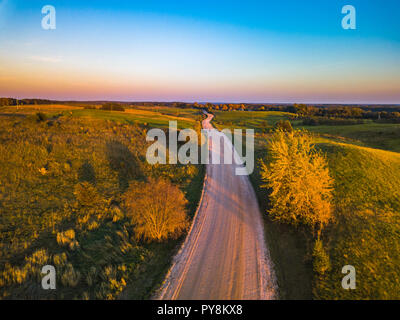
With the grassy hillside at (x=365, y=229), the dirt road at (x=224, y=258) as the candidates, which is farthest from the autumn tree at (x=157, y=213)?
the grassy hillside at (x=365, y=229)

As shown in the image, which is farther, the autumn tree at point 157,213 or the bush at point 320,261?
the autumn tree at point 157,213

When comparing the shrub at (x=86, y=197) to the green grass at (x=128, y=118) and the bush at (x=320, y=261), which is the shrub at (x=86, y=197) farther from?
the green grass at (x=128, y=118)

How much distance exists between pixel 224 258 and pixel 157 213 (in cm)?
510

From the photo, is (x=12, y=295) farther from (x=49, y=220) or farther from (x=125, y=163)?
(x=125, y=163)

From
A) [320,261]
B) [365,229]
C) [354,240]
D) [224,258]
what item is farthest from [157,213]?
[365,229]

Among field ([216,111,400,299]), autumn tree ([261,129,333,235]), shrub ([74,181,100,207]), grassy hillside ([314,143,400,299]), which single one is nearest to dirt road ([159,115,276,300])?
field ([216,111,400,299])

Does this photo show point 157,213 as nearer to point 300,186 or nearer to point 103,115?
point 300,186

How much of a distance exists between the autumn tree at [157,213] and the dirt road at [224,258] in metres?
1.39

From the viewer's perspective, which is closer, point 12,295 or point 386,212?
point 12,295

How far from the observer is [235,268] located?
10.6m

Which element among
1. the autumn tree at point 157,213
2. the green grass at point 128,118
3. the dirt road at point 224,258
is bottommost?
the dirt road at point 224,258

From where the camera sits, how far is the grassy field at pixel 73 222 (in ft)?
30.8

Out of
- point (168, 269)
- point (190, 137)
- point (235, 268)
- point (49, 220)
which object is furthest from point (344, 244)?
point (190, 137)

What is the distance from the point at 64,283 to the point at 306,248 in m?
13.2
